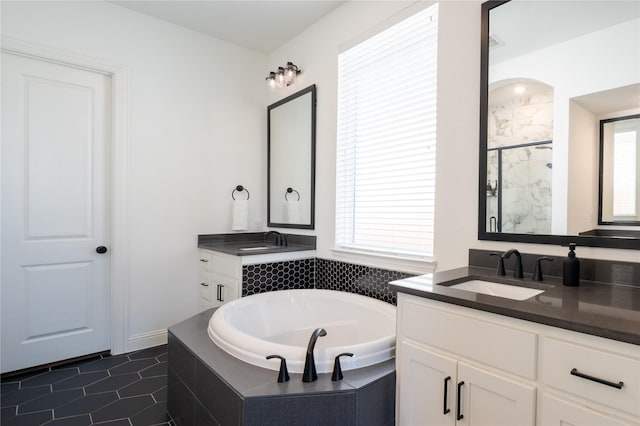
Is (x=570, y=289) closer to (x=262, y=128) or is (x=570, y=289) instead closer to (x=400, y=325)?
(x=400, y=325)

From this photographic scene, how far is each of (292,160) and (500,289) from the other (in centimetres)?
220

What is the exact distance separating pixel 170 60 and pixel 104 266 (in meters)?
1.92

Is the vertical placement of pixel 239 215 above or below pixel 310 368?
above

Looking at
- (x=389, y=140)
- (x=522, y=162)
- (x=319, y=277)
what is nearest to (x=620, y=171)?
(x=522, y=162)

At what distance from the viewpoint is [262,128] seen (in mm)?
3660

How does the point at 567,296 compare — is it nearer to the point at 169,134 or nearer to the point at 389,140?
the point at 389,140

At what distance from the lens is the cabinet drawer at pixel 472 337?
1.06 m

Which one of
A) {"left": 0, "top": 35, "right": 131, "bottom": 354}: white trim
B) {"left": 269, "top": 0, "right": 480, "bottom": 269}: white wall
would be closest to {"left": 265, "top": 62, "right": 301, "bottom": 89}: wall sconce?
{"left": 269, "top": 0, "right": 480, "bottom": 269}: white wall

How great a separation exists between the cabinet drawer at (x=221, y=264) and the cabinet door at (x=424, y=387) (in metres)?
1.54

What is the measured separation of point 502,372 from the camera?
1117 millimetres

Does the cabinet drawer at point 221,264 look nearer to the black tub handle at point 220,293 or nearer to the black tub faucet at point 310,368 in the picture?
the black tub handle at point 220,293

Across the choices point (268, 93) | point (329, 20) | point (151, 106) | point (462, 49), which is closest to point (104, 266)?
point (151, 106)

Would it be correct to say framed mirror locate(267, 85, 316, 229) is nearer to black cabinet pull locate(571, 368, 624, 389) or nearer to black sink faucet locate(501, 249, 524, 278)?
black sink faucet locate(501, 249, 524, 278)

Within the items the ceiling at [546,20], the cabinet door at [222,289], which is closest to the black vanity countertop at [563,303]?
the ceiling at [546,20]
